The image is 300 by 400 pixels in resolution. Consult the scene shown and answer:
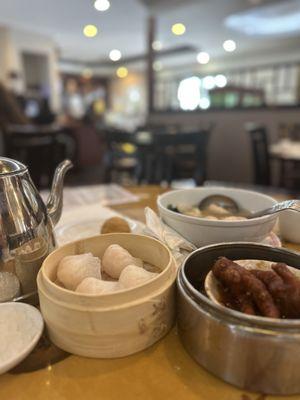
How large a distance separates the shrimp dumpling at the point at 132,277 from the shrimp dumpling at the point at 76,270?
45mm

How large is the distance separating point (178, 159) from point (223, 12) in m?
3.12

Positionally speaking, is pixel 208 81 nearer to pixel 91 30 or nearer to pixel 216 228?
pixel 91 30

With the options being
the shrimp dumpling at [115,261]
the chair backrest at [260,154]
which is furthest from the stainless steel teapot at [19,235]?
the chair backrest at [260,154]

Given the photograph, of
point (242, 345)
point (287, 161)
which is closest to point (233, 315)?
point (242, 345)

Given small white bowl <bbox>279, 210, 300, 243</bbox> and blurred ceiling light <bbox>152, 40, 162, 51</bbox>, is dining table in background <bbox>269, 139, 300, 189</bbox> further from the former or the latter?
blurred ceiling light <bbox>152, 40, 162, 51</bbox>

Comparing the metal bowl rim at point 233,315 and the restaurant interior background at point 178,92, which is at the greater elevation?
the restaurant interior background at point 178,92

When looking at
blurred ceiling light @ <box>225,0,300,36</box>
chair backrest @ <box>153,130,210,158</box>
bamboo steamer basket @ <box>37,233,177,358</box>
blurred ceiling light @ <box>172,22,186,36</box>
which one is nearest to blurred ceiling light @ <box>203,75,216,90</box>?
blurred ceiling light @ <box>225,0,300,36</box>

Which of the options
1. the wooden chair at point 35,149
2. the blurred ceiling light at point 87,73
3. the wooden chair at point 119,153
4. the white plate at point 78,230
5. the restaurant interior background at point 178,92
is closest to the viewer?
the white plate at point 78,230

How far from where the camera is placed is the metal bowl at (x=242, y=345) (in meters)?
0.32

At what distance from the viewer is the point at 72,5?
13.4 ft

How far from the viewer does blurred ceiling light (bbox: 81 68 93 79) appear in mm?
10719

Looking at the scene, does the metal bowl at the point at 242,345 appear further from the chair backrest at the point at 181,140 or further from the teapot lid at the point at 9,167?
the chair backrest at the point at 181,140

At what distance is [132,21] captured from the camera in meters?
4.86

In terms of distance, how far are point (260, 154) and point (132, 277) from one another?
2.44m
